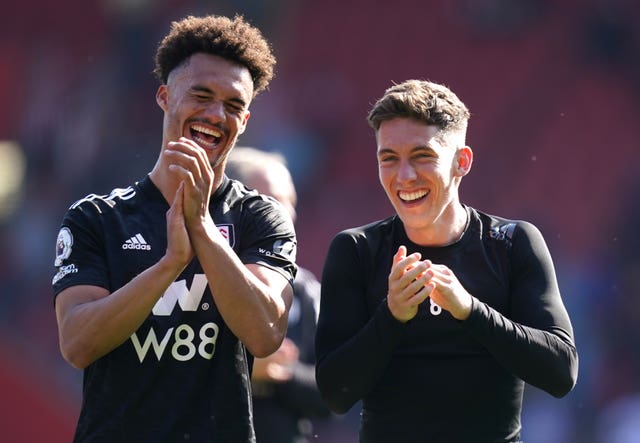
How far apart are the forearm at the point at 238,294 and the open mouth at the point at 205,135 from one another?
0.29 meters

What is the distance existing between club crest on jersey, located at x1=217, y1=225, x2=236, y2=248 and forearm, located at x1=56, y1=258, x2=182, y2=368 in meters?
0.29

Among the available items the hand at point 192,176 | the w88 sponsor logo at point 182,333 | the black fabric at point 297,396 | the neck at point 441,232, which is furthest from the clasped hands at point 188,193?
the black fabric at point 297,396

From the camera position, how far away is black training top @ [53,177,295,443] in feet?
8.27

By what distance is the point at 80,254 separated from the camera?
2623mm

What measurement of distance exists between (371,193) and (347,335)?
5.62m

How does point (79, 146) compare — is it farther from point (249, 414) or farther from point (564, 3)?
point (249, 414)

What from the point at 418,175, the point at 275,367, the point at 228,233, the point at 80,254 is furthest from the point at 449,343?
the point at 275,367

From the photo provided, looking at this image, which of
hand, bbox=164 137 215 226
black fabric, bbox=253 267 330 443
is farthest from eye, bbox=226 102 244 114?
black fabric, bbox=253 267 330 443

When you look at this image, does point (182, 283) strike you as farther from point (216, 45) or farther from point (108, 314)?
point (216, 45)

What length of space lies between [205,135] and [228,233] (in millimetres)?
289

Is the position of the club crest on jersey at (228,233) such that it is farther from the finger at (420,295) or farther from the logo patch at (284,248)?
the finger at (420,295)

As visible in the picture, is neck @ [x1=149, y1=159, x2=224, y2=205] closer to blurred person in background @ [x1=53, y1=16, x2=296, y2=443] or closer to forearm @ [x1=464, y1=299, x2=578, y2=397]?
blurred person in background @ [x1=53, y1=16, x2=296, y2=443]
